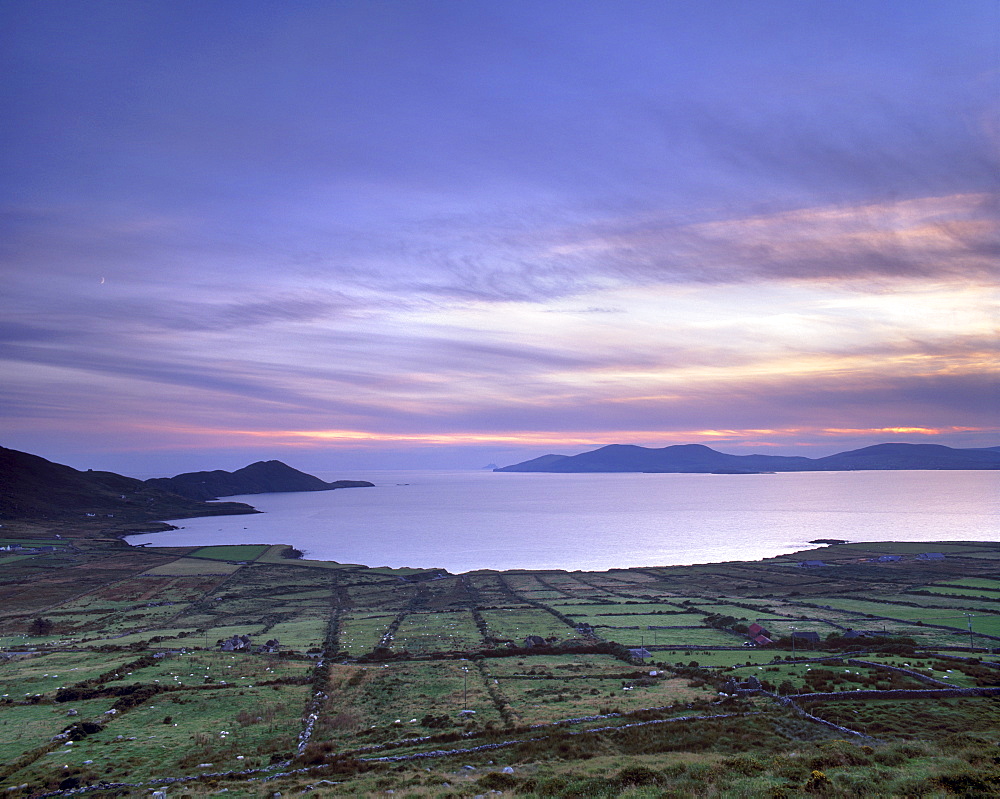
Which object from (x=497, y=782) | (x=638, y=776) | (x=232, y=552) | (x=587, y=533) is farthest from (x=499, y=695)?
(x=587, y=533)

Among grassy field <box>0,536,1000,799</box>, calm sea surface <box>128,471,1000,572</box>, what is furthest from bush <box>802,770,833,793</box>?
calm sea surface <box>128,471,1000,572</box>

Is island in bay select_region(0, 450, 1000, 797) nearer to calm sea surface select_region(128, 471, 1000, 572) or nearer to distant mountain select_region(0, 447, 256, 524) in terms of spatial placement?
calm sea surface select_region(128, 471, 1000, 572)

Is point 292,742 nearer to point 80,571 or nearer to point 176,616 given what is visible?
point 176,616

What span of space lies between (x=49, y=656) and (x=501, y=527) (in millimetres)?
126597

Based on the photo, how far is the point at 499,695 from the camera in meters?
32.2

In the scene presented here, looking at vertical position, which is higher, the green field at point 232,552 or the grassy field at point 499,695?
the grassy field at point 499,695

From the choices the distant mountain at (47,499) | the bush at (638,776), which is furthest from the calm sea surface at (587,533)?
the bush at (638,776)

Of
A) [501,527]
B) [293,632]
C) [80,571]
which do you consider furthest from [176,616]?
[501,527]

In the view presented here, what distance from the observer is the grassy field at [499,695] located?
20.5 metres

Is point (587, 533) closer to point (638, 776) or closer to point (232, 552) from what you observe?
point (232, 552)

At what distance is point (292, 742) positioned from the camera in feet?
84.3

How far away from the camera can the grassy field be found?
67.2 ft

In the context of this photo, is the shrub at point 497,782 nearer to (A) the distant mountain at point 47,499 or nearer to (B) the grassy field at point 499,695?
(B) the grassy field at point 499,695

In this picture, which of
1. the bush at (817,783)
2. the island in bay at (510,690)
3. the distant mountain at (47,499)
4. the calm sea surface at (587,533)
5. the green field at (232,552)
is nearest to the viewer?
the bush at (817,783)
